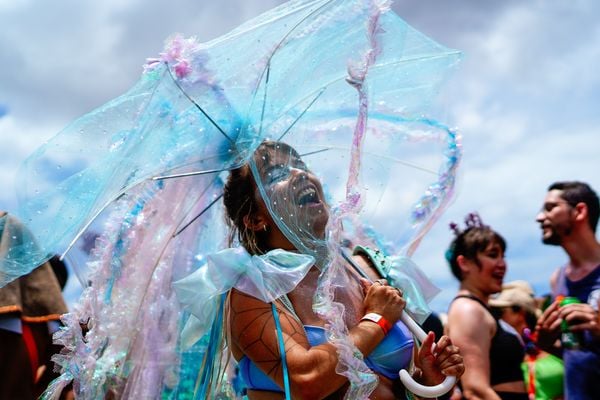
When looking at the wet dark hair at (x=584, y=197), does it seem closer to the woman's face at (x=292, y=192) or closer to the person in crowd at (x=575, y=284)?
the person in crowd at (x=575, y=284)

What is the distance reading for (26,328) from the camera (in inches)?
135

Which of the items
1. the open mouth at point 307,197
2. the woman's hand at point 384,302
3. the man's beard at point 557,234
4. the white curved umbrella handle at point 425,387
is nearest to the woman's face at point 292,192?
the open mouth at point 307,197

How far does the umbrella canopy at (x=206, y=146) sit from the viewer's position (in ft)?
6.38

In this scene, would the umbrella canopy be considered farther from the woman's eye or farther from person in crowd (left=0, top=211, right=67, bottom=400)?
person in crowd (left=0, top=211, right=67, bottom=400)

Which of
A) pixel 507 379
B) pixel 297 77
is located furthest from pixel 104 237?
pixel 507 379

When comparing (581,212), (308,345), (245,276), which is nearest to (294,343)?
(308,345)

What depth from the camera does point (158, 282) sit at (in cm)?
230

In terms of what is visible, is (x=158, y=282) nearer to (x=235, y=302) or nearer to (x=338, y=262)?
(x=235, y=302)

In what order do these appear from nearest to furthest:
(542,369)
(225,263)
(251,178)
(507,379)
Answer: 1. (225,263)
2. (251,178)
3. (507,379)
4. (542,369)

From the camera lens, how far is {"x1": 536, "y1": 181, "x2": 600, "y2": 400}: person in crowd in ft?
11.6

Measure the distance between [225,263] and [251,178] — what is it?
0.34 m

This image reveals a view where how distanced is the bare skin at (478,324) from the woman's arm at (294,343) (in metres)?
1.80

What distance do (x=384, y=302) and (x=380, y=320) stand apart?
0.07 metres

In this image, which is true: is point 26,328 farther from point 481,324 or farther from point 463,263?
point 463,263
